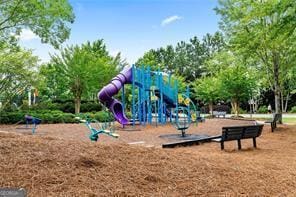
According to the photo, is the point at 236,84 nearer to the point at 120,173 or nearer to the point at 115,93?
A: the point at 115,93

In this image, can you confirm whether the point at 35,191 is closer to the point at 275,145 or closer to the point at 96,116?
the point at 275,145

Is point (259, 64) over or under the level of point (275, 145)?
over

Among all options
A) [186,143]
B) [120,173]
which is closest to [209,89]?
[186,143]

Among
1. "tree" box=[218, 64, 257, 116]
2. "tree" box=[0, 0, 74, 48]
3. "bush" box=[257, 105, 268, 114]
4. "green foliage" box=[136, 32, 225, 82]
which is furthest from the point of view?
"green foliage" box=[136, 32, 225, 82]

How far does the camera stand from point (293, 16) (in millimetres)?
12281

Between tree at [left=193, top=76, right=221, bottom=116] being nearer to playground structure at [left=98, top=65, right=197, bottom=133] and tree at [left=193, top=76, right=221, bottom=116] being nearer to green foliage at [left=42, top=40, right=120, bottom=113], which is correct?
green foliage at [left=42, top=40, right=120, bottom=113]

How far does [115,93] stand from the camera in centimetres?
2145

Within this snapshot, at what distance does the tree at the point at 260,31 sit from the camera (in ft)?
42.5

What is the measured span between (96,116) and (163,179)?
72.3 feet

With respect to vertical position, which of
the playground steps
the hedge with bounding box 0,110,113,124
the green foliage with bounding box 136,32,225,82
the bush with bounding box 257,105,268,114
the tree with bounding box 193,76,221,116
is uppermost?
the green foliage with bounding box 136,32,225,82

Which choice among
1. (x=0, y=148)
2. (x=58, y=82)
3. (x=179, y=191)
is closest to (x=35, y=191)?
(x=0, y=148)

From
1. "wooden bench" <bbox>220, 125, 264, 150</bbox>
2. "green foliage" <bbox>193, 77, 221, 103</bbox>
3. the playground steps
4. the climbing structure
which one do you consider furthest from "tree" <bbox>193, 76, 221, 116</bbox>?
"wooden bench" <bbox>220, 125, 264, 150</bbox>

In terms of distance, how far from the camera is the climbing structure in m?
21.3

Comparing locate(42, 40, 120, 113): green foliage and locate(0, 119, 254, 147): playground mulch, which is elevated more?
locate(42, 40, 120, 113): green foliage
